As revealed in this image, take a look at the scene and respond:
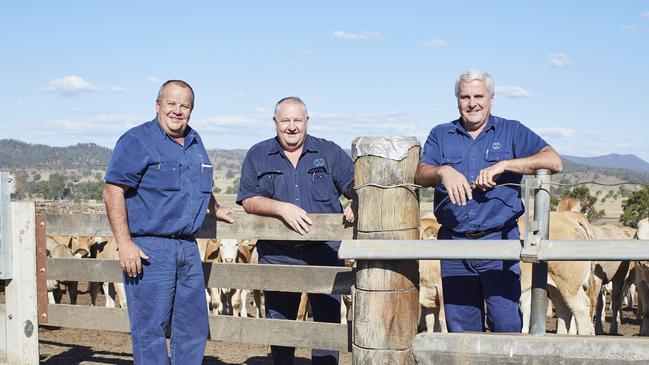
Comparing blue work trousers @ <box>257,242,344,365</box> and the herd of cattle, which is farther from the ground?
blue work trousers @ <box>257,242,344,365</box>

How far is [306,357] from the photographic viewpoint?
10664 mm

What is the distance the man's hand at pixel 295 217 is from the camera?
5.80m

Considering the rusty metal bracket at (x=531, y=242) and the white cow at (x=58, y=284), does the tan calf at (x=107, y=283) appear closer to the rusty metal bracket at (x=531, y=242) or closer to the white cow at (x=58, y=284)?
the white cow at (x=58, y=284)

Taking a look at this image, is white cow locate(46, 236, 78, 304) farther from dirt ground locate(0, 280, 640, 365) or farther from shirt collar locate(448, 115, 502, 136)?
shirt collar locate(448, 115, 502, 136)

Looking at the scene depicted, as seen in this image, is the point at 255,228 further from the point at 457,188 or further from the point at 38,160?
the point at 38,160

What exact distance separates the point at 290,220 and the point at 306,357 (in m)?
5.25

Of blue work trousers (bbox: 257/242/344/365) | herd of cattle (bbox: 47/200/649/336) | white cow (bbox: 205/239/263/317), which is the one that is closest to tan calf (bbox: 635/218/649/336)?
herd of cattle (bbox: 47/200/649/336)

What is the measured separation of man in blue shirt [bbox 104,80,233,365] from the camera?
18.2 feet

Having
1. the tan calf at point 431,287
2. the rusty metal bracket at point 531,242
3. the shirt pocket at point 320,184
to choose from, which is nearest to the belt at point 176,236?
the shirt pocket at point 320,184

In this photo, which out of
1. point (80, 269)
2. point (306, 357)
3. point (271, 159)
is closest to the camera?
point (271, 159)

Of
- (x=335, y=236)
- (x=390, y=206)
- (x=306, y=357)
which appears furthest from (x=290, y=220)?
(x=306, y=357)

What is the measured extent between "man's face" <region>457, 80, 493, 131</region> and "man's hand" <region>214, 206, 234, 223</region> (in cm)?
195

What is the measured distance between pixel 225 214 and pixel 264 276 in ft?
1.80

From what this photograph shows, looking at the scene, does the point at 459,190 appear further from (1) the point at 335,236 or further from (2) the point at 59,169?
(2) the point at 59,169
